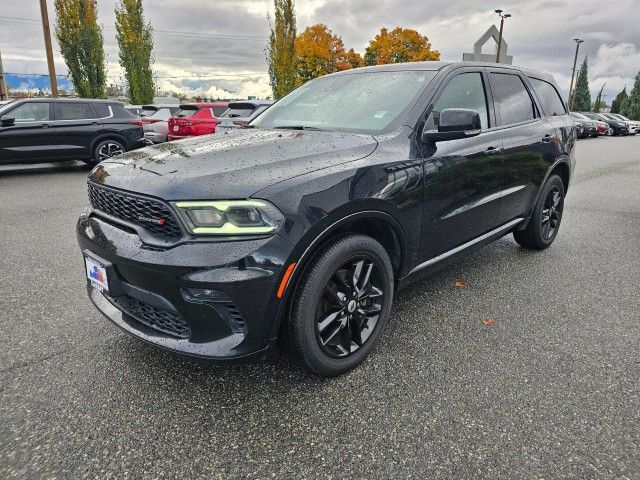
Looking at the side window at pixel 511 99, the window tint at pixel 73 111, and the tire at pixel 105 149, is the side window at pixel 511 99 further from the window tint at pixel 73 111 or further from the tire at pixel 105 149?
the window tint at pixel 73 111

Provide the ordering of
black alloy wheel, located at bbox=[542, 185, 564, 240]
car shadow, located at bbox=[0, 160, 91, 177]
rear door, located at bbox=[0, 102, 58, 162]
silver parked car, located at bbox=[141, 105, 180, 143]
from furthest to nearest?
silver parked car, located at bbox=[141, 105, 180, 143]
car shadow, located at bbox=[0, 160, 91, 177]
rear door, located at bbox=[0, 102, 58, 162]
black alloy wheel, located at bbox=[542, 185, 564, 240]

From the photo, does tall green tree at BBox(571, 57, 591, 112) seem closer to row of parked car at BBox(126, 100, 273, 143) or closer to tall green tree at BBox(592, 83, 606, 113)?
tall green tree at BBox(592, 83, 606, 113)

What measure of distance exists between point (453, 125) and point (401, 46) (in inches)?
2126

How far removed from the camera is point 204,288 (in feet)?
6.43

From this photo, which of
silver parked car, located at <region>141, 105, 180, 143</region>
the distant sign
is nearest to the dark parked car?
the distant sign

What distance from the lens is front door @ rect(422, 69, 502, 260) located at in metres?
2.82

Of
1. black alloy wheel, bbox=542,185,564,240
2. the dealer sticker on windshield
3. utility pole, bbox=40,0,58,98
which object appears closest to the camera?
the dealer sticker on windshield

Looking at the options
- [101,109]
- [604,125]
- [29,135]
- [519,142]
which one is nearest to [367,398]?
[519,142]

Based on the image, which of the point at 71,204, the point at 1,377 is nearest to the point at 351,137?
the point at 1,377

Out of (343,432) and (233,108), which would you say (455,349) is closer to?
(343,432)

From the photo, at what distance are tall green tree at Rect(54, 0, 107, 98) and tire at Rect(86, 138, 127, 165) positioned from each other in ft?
50.6

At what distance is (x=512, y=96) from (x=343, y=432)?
10.2ft

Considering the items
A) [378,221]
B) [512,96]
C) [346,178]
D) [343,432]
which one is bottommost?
[343,432]

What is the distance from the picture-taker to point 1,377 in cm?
248
